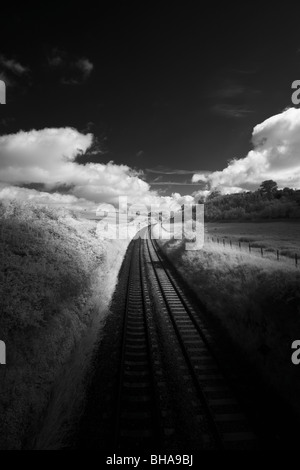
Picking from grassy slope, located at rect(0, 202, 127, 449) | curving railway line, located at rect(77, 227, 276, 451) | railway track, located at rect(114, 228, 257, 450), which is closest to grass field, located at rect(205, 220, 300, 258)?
railway track, located at rect(114, 228, 257, 450)

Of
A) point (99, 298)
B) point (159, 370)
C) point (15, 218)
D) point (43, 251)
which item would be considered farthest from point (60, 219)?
point (159, 370)

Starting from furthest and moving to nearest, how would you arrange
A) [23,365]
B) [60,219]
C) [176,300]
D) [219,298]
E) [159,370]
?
[60,219], [176,300], [219,298], [159,370], [23,365]

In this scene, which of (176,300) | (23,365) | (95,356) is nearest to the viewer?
(23,365)

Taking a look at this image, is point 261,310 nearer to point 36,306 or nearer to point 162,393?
point 162,393

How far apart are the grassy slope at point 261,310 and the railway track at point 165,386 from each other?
149cm

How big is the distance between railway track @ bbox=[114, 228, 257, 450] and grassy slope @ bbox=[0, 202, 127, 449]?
2.40m

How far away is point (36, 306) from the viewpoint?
1052 centimetres

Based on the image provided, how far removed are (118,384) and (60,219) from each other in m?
18.0

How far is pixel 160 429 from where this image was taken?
21.7 ft

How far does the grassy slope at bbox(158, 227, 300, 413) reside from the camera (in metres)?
8.75

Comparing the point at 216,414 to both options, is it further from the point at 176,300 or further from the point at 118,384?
the point at 176,300

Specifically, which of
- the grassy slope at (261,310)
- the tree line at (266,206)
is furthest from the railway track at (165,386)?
the tree line at (266,206)

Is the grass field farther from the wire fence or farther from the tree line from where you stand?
the tree line
